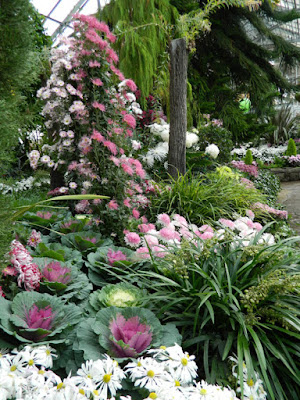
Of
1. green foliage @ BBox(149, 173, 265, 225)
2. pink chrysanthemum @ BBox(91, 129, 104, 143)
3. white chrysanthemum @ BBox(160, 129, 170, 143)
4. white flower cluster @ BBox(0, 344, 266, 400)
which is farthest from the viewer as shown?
white chrysanthemum @ BBox(160, 129, 170, 143)

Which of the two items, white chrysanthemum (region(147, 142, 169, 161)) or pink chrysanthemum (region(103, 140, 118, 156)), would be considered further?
white chrysanthemum (region(147, 142, 169, 161))

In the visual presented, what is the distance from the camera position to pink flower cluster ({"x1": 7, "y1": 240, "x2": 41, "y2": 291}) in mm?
1284

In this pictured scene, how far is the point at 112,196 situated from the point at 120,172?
0.51ft

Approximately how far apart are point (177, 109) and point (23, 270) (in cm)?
275

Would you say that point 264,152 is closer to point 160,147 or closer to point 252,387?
point 160,147

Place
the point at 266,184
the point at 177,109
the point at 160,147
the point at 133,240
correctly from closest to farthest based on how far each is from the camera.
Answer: the point at 133,240
the point at 177,109
the point at 160,147
the point at 266,184

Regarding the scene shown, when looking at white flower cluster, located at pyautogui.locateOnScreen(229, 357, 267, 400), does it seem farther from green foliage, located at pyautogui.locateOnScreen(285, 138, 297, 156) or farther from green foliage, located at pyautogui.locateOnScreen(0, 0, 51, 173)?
green foliage, located at pyautogui.locateOnScreen(285, 138, 297, 156)

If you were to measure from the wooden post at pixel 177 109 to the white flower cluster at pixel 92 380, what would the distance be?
2756mm

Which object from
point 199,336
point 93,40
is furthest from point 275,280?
point 93,40

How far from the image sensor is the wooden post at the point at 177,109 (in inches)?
142

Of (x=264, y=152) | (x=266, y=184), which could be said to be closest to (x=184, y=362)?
(x=266, y=184)

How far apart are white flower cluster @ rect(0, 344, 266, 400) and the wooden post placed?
2756 mm

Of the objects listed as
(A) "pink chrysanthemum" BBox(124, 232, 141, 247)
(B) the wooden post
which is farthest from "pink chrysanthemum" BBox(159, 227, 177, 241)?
(B) the wooden post

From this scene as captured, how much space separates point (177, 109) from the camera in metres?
3.66
